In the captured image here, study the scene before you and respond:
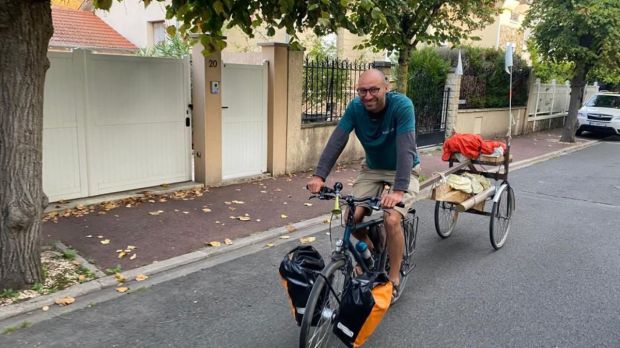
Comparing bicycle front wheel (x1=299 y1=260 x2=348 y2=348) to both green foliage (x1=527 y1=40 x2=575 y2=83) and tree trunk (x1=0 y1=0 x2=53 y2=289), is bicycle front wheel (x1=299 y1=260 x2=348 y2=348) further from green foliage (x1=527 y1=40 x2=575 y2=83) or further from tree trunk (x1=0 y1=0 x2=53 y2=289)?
green foliage (x1=527 y1=40 x2=575 y2=83)

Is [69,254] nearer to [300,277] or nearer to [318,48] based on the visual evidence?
[300,277]

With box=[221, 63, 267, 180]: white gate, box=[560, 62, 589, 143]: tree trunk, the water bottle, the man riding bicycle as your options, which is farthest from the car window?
the water bottle

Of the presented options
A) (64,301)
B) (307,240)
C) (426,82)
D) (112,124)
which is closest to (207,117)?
(112,124)

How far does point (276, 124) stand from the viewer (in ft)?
29.4

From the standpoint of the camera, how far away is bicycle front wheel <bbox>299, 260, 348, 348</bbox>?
296 cm

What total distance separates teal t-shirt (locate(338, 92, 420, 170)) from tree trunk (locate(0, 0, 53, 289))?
2.47m

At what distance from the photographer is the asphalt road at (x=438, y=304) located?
370 cm

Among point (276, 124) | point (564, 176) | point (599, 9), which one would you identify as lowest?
point (564, 176)

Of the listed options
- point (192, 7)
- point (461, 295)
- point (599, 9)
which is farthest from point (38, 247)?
point (599, 9)

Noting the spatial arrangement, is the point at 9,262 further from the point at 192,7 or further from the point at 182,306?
the point at 192,7

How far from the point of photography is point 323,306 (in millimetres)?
3131

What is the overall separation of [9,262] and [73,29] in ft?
49.6

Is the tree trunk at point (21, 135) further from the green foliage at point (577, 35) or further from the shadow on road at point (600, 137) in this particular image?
the shadow on road at point (600, 137)

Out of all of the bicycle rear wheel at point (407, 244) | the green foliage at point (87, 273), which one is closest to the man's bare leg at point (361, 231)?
the bicycle rear wheel at point (407, 244)
